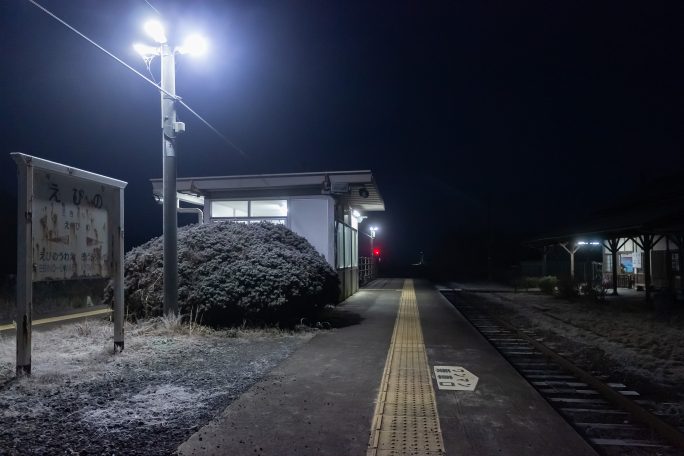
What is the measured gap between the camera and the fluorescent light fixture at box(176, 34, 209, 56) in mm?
9891

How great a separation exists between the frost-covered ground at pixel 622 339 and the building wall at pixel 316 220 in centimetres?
599

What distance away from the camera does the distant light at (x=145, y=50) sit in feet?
32.3

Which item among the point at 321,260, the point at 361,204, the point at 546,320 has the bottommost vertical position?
the point at 546,320

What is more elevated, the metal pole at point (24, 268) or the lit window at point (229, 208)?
the lit window at point (229, 208)

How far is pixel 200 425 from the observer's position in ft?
14.4

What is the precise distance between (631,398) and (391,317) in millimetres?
7104

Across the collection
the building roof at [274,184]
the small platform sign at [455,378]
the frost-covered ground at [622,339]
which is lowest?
the frost-covered ground at [622,339]

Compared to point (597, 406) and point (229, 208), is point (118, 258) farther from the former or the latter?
point (229, 208)

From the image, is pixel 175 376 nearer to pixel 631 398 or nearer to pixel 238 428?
pixel 238 428

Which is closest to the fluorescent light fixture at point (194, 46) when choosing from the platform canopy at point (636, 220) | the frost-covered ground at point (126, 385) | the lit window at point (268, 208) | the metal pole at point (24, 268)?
the metal pole at point (24, 268)

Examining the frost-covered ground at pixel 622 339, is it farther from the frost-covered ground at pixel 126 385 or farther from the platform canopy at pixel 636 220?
the frost-covered ground at pixel 126 385

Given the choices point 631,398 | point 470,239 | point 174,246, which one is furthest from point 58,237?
point 470,239

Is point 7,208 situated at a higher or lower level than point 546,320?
higher

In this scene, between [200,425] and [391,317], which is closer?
[200,425]
